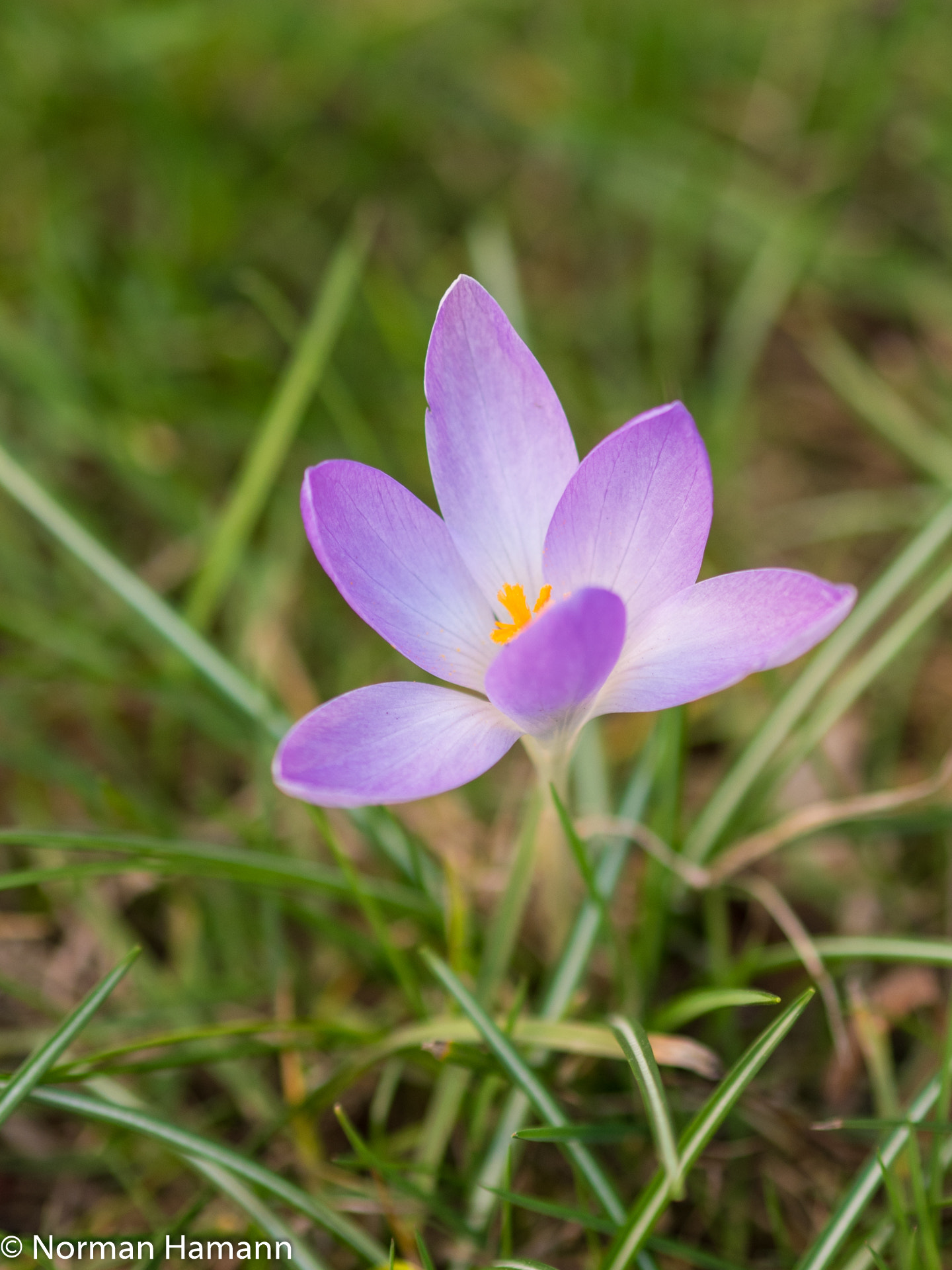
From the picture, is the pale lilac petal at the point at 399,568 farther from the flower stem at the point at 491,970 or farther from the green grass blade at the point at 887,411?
the green grass blade at the point at 887,411

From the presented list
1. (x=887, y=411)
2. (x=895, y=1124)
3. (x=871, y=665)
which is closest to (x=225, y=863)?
(x=895, y=1124)

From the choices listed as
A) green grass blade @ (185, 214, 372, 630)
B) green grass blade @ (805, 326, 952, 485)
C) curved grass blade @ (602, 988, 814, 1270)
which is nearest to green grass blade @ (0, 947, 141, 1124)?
curved grass blade @ (602, 988, 814, 1270)

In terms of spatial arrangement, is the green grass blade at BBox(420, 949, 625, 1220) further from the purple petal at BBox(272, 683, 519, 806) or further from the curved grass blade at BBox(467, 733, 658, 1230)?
the purple petal at BBox(272, 683, 519, 806)

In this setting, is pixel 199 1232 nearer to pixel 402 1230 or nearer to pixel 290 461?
pixel 402 1230

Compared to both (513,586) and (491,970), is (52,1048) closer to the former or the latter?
(491,970)

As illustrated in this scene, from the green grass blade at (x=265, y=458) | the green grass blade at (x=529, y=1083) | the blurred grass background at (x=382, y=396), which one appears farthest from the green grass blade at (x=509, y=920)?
the green grass blade at (x=265, y=458)
